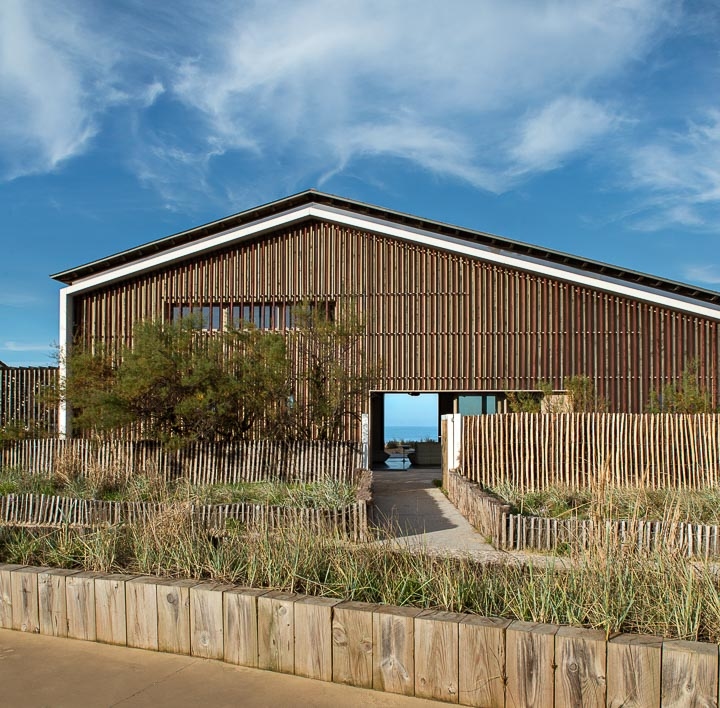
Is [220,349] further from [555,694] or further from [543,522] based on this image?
[555,694]

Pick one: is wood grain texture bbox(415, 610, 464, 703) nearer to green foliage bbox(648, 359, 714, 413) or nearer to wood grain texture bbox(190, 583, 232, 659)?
wood grain texture bbox(190, 583, 232, 659)

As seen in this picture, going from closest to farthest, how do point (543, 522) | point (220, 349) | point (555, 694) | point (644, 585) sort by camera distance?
1. point (555, 694)
2. point (644, 585)
3. point (543, 522)
4. point (220, 349)

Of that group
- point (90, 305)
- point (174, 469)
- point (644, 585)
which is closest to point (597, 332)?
point (174, 469)

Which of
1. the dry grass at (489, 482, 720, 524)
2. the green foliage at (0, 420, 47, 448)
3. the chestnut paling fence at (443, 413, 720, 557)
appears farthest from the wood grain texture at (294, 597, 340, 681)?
the green foliage at (0, 420, 47, 448)

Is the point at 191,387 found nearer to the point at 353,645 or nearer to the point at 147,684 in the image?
→ the point at 147,684

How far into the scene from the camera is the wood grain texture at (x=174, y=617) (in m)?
4.49

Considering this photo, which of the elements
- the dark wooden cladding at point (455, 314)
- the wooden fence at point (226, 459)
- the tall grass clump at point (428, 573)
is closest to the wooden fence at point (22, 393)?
the dark wooden cladding at point (455, 314)

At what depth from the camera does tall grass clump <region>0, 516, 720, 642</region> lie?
3.94m

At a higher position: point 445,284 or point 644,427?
point 445,284

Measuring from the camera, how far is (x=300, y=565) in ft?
15.7

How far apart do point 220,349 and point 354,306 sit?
5.24 m

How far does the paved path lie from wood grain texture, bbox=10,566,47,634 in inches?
14.0

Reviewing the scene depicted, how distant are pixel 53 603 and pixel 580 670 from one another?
3409mm

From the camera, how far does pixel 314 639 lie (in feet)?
13.5
